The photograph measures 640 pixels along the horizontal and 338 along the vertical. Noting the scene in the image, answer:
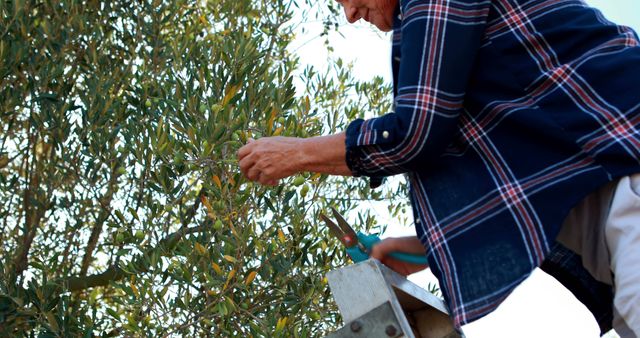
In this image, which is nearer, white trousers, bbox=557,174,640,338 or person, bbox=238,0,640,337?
white trousers, bbox=557,174,640,338

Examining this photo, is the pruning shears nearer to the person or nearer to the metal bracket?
the person

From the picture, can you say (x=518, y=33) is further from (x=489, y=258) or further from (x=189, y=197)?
(x=189, y=197)

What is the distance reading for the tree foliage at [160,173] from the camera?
5242 mm

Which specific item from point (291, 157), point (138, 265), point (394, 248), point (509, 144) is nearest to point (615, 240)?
point (509, 144)

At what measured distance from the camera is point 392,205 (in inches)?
274

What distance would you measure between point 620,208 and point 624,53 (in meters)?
0.39

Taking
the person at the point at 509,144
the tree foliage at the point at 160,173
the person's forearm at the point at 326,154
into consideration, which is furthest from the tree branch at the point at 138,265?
the person at the point at 509,144

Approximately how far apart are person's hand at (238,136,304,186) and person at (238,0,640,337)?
57 millimetres

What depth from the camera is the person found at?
89.0 inches

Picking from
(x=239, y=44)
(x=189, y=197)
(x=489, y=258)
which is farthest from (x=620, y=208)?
(x=189, y=197)

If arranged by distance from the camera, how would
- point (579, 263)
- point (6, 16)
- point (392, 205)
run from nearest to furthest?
point (579, 263)
point (6, 16)
point (392, 205)

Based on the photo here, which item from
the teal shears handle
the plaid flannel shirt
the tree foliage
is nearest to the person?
the plaid flannel shirt

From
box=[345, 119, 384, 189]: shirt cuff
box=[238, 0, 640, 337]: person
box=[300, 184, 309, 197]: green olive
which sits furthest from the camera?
box=[300, 184, 309, 197]: green olive

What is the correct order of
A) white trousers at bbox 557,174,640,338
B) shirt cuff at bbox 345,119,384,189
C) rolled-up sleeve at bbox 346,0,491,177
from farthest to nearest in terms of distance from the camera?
shirt cuff at bbox 345,119,384,189 → rolled-up sleeve at bbox 346,0,491,177 → white trousers at bbox 557,174,640,338
